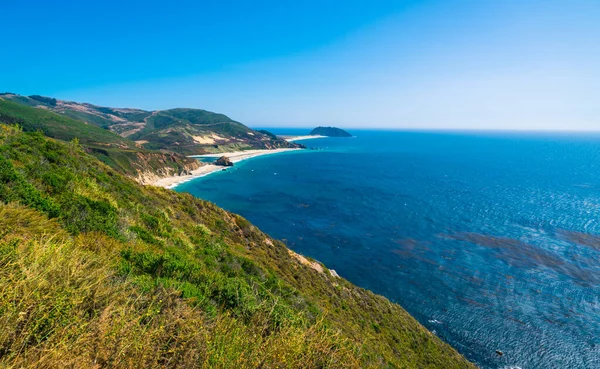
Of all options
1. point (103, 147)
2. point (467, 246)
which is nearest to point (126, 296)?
point (467, 246)

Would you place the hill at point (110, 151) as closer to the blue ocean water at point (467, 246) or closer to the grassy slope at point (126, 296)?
the blue ocean water at point (467, 246)

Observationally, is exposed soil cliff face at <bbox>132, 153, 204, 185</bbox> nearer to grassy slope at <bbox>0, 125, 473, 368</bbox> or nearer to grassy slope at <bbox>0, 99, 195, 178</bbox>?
grassy slope at <bbox>0, 99, 195, 178</bbox>

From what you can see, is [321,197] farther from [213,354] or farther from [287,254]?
[213,354]

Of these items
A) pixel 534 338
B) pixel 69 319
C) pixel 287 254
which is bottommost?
pixel 534 338

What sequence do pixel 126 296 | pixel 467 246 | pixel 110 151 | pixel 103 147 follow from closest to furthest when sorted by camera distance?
pixel 126 296
pixel 467 246
pixel 110 151
pixel 103 147

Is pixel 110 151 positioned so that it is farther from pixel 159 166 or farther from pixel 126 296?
pixel 126 296

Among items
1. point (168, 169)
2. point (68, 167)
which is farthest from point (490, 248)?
point (168, 169)

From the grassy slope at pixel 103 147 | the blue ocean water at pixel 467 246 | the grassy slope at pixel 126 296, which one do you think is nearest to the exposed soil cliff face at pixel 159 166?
the grassy slope at pixel 103 147
